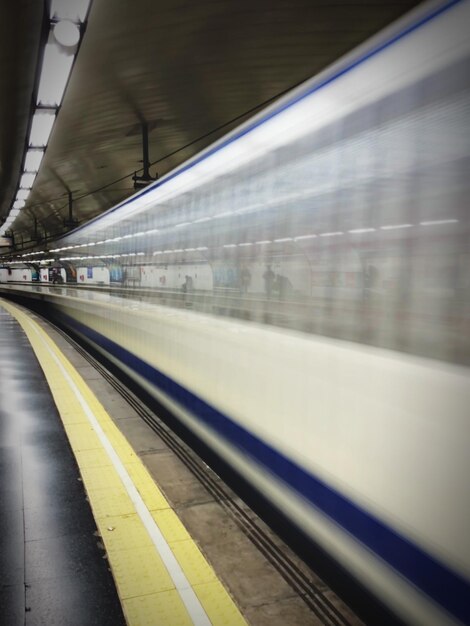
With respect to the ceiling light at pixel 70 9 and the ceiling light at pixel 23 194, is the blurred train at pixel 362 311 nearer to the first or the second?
the ceiling light at pixel 70 9

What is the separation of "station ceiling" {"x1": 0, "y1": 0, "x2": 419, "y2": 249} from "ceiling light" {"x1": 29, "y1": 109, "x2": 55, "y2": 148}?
0.17 meters

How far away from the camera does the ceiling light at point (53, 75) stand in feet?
17.1

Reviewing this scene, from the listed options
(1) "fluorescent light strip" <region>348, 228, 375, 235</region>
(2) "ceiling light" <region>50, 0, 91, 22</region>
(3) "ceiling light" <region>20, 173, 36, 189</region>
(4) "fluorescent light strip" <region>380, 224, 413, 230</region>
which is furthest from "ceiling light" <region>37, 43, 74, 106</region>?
(3) "ceiling light" <region>20, 173, 36, 189</region>

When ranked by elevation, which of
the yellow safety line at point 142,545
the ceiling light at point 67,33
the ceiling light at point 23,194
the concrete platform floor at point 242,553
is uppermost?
the ceiling light at point 67,33

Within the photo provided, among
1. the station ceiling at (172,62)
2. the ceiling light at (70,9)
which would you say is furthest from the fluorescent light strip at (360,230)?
the station ceiling at (172,62)

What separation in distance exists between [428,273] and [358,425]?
0.77 m

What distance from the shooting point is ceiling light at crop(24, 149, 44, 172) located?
9.50 metres

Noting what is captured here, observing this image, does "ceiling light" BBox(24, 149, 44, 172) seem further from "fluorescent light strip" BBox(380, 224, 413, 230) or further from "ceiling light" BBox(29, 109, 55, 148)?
"fluorescent light strip" BBox(380, 224, 413, 230)

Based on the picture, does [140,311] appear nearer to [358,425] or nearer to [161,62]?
[161,62]

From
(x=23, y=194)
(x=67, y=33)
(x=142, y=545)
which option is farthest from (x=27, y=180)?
(x=142, y=545)

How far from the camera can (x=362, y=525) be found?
7.27 ft

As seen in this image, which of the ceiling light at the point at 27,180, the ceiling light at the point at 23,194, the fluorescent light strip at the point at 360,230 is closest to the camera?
the fluorescent light strip at the point at 360,230

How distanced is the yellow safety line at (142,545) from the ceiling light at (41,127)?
4749 millimetres

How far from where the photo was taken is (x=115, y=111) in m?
8.23
